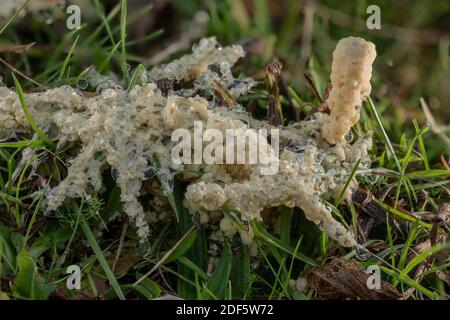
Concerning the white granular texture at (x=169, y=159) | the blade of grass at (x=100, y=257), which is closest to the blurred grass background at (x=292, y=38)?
the white granular texture at (x=169, y=159)

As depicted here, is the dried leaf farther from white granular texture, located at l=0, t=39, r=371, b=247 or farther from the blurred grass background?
the blurred grass background

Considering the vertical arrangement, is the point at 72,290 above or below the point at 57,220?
below

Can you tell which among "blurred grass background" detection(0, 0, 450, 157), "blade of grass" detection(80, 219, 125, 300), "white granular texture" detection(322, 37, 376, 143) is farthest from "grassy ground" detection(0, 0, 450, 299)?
"blurred grass background" detection(0, 0, 450, 157)

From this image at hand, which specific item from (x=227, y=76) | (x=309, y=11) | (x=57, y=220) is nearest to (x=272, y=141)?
(x=227, y=76)

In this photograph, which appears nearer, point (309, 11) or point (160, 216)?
point (160, 216)

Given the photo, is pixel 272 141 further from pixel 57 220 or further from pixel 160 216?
pixel 57 220

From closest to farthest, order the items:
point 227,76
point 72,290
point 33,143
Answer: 1. point 72,290
2. point 33,143
3. point 227,76

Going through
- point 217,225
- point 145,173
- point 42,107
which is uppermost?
point 42,107

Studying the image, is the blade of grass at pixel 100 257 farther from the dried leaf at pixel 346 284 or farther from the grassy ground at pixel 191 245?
the dried leaf at pixel 346 284
